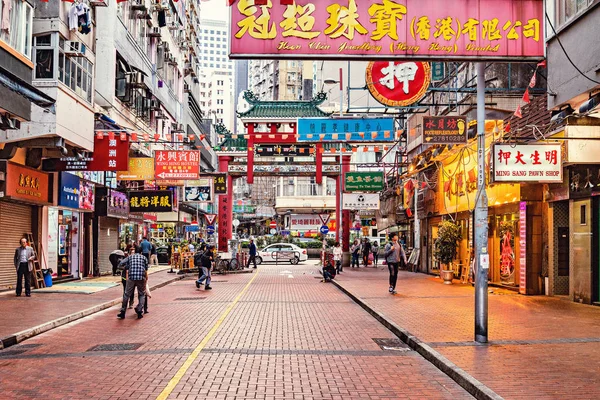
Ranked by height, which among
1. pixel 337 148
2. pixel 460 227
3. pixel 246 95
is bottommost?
pixel 460 227

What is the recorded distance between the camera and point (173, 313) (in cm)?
1656

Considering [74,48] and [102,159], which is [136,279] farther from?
[74,48]

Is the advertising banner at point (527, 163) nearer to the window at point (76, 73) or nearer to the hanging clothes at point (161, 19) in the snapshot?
the window at point (76, 73)

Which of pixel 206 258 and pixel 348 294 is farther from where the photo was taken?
pixel 206 258

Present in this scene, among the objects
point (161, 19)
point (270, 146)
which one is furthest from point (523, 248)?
point (161, 19)

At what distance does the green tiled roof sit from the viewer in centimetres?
4525

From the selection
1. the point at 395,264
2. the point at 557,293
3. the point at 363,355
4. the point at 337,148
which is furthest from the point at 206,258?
the point at 337,148

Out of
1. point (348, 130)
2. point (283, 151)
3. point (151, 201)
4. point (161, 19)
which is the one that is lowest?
point (151, 201)

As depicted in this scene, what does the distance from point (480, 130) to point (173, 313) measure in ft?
29.1

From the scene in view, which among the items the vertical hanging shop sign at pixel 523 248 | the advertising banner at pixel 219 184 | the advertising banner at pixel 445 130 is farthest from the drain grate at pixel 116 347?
the advertising banner at pixel 219 184

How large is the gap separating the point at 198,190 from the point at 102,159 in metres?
11.8

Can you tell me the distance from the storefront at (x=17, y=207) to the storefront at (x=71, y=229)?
Answer: 3.84ft

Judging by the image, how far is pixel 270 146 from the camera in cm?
4188

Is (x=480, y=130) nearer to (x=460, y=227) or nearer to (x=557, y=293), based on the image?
(x=557, y=293)
